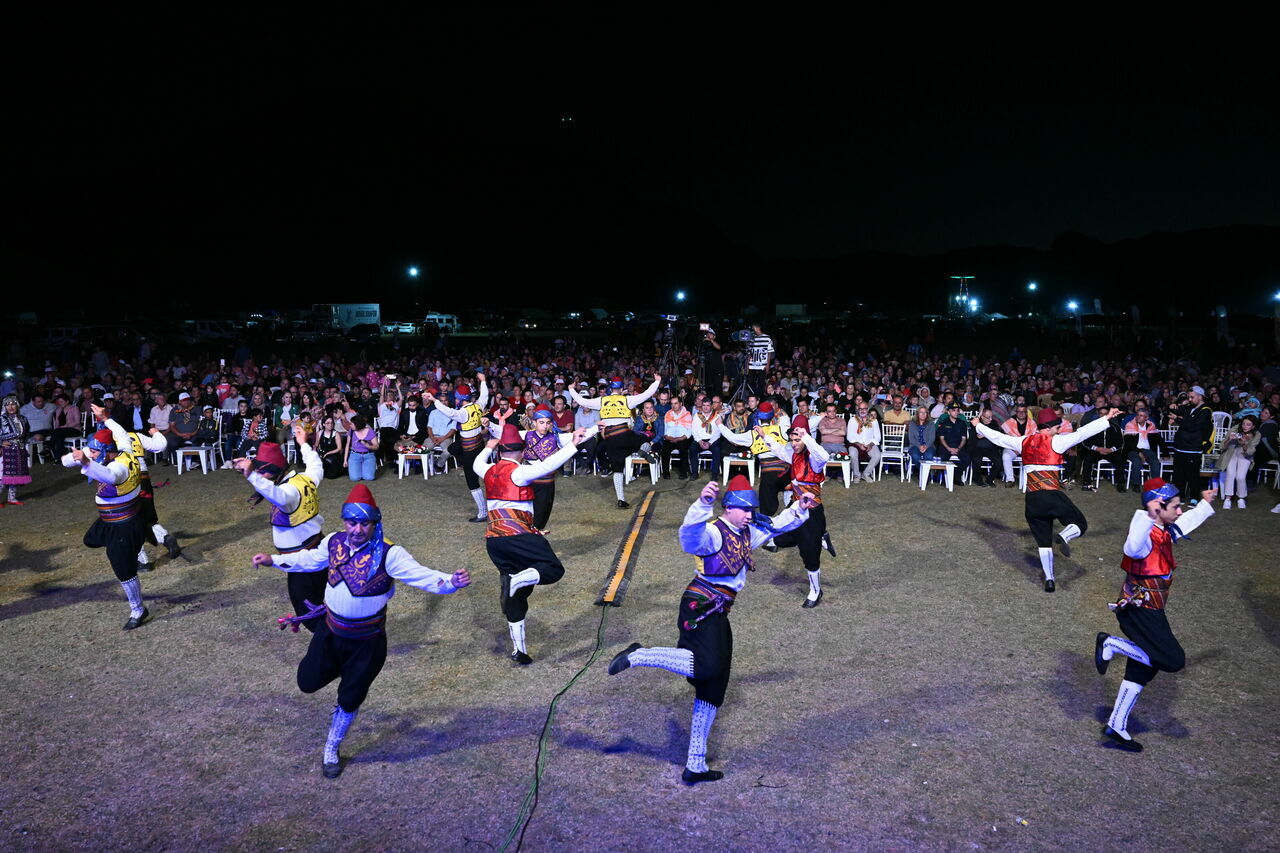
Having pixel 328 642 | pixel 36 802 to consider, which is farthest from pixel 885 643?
Result: pixel 36 802

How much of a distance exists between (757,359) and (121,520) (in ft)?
43.3

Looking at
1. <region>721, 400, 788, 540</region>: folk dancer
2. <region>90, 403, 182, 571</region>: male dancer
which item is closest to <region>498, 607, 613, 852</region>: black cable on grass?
<region>721, 400, 788, 540</region>: folk dancer

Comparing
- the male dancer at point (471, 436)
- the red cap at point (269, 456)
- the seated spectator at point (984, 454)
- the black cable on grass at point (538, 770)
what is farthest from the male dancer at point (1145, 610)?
the seated spectator at point (984, 454)

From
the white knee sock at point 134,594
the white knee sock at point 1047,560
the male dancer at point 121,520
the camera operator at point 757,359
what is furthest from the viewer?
the camera operator at point 757,359

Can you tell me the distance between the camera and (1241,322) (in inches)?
1444

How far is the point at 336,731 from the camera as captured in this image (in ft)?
A: 15.6

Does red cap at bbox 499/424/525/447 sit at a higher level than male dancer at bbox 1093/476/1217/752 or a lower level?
higher

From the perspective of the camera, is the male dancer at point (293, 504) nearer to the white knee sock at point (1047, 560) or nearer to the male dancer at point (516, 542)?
the male dancer at point (516, 542)

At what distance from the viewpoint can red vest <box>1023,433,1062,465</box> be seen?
813 cm

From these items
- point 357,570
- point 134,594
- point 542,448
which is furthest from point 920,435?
point 134,594

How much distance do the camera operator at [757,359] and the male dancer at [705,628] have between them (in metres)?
13.3

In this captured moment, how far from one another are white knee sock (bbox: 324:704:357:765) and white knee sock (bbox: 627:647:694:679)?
1.71 metres

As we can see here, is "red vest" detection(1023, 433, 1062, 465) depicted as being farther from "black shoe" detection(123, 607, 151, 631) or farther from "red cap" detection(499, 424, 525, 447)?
"black shoe" detection(123, 607, 151, 631)

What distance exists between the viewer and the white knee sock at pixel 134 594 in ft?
23.5
